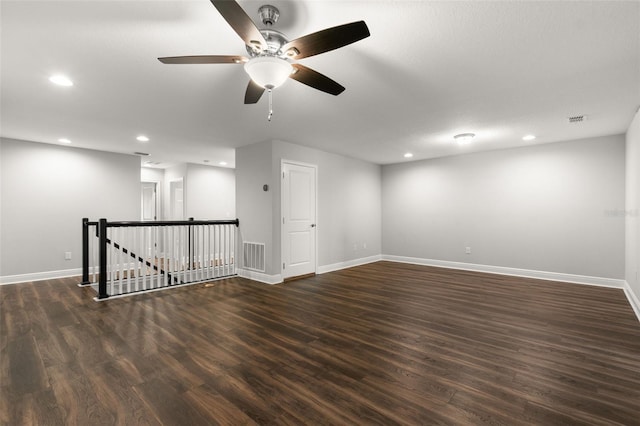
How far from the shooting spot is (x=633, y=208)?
3.90 meters

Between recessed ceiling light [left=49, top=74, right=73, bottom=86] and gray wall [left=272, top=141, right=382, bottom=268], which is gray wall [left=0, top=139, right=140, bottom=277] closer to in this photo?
recessed ceiling light [left=49, top=74, right=73, bottom=86]

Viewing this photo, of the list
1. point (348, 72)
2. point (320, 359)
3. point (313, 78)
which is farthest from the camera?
point (348, 72)

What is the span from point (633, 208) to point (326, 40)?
476 cm

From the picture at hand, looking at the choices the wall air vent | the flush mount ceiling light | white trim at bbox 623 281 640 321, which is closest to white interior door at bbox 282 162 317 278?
the flush mount ceiling light

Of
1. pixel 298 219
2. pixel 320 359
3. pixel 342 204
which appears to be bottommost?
pixel 320 359

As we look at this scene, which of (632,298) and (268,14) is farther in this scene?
(632,298)

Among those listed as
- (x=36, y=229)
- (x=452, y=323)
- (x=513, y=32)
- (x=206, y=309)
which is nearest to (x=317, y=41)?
(x=513, y=32)

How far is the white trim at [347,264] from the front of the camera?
19.9 feet

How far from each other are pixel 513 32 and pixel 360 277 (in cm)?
432

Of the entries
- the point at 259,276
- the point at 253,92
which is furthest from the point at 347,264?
the point at 253,92

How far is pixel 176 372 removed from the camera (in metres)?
2.19

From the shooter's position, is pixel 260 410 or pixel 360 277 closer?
pixel 260 410

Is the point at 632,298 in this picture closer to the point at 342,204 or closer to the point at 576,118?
the point at 576,118

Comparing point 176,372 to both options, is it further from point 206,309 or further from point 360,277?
point 360,277
